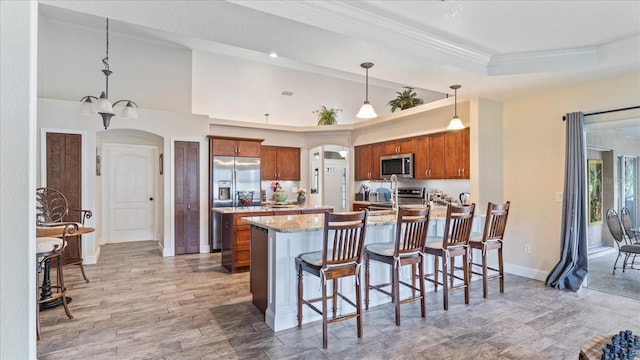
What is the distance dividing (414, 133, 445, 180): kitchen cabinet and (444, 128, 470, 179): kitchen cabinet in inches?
4.1

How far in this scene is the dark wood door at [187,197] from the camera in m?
6.06

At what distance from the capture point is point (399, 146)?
641 centimetres

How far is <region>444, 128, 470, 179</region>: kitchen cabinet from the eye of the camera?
509 cm

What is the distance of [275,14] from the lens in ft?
8.17

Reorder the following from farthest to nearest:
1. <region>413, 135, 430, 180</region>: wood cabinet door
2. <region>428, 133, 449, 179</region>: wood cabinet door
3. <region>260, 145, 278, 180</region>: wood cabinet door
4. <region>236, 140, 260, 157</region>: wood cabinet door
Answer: <region>260, 145, 278, 180</region>: wood cabinet door → <region>236, 140, 260, 157</region>: wood cabinet door → <region>413, 135, 430, 180</region>: wood cabinet door → <region>428, 133, 449, 179</region>: wood cabinet door

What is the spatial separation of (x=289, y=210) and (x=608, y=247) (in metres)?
4.39

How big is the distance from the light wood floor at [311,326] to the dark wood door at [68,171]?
3.95 feet

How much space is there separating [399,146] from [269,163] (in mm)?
3156

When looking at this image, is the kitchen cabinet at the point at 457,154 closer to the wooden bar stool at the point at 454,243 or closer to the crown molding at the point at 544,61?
the crown molding at the point at 544,61

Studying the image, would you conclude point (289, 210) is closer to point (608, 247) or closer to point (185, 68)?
point (185, 68)
